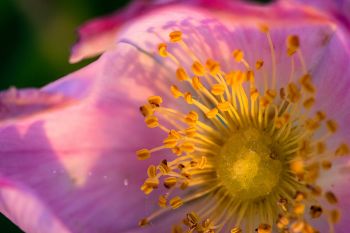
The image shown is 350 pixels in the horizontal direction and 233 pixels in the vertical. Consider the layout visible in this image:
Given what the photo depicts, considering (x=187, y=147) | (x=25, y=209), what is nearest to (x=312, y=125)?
(x=187, y=147)

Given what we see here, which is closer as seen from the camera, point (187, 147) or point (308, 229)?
point (308, 229)

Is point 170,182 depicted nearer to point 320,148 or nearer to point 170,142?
point 170,142

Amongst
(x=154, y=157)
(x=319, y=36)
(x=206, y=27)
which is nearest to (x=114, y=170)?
(x=154, y=157)

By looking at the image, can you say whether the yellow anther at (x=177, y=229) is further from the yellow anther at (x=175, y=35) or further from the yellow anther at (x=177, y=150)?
the yellow anther at (x=175, y=35)

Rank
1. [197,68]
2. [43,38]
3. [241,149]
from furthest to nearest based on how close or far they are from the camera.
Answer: [43,38], [241,149], [197,68]

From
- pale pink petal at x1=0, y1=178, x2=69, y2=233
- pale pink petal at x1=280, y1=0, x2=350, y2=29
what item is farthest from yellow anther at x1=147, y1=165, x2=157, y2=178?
pale pink petal at x1=280, y1=0, x2=350, y2=29

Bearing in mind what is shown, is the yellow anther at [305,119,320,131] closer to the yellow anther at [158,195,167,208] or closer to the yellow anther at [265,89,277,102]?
the yellow anther at [265,89,277,102]
